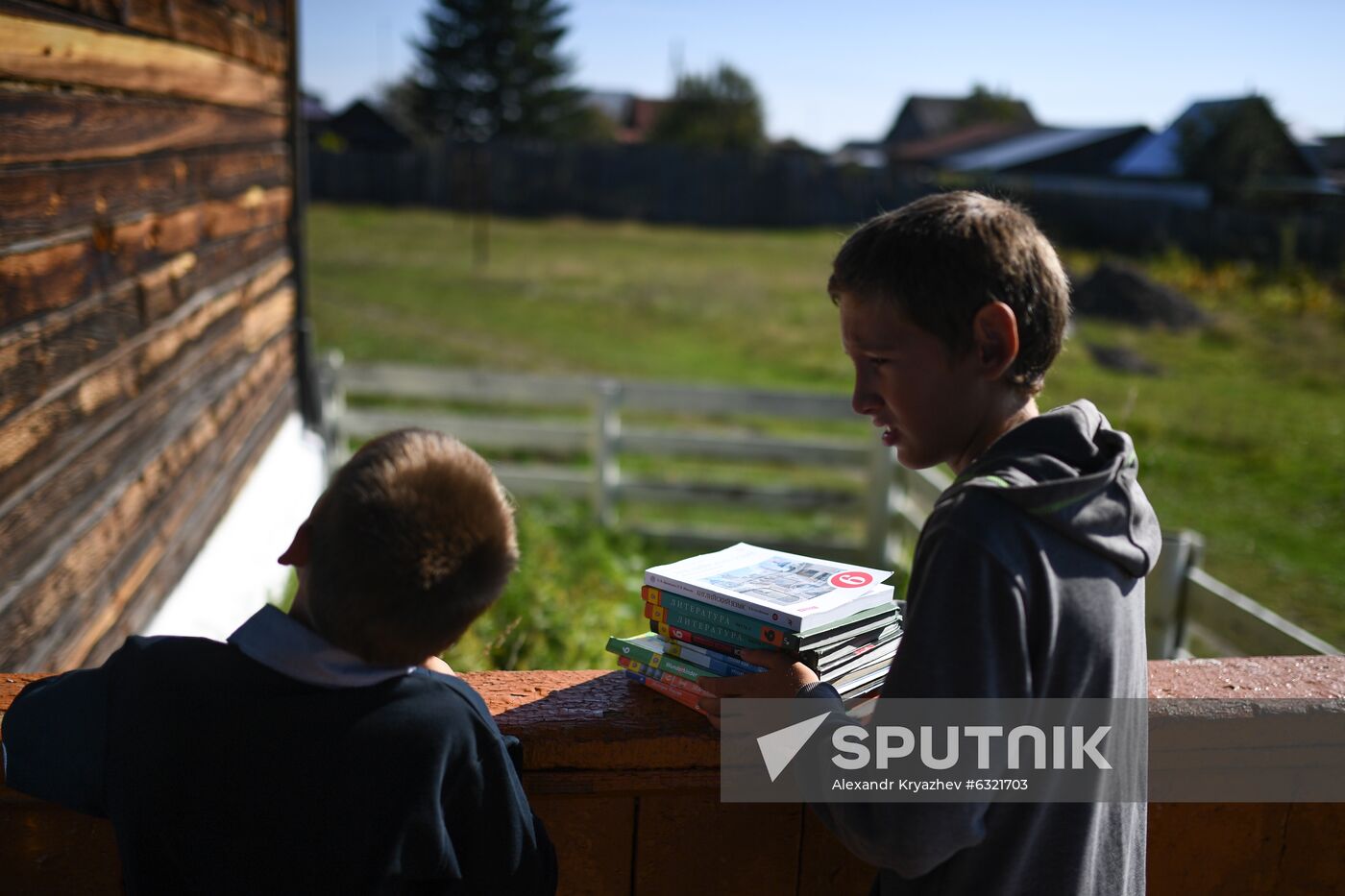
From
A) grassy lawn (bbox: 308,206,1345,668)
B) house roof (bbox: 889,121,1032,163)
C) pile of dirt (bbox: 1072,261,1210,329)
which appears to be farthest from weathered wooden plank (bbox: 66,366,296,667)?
house roof (bbox: 889,121,1032,163)

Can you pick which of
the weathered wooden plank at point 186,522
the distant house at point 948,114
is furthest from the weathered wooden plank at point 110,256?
the distant house at point 948,114

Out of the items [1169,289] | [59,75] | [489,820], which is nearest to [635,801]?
[489,820]

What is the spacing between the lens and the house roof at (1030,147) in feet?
127

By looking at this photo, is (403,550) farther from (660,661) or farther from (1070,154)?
(1070,154)

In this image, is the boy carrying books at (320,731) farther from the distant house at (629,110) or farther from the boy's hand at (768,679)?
the distant house at (629,110)

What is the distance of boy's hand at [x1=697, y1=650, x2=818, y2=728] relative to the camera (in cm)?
155

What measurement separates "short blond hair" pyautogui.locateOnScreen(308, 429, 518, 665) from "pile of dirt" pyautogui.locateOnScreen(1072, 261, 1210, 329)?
17904 millimetres

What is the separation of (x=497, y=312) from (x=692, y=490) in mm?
8806

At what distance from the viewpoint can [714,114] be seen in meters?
49.2

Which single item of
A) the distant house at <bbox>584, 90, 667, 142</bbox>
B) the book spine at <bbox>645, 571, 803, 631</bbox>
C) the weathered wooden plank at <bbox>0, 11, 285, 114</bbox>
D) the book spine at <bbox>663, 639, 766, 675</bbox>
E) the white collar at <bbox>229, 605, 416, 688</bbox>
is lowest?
the book spine at <bbox>663, 639, 766, 675</bbox>

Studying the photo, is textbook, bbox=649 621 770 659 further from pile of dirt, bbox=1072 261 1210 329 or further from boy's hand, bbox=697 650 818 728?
→ pile of dirt, bbox=1072 261 1210 329

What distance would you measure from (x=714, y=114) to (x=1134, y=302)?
3414 centimetres

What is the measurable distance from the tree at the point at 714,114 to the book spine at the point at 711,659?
1872 inches

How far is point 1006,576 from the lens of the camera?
1.20 m
